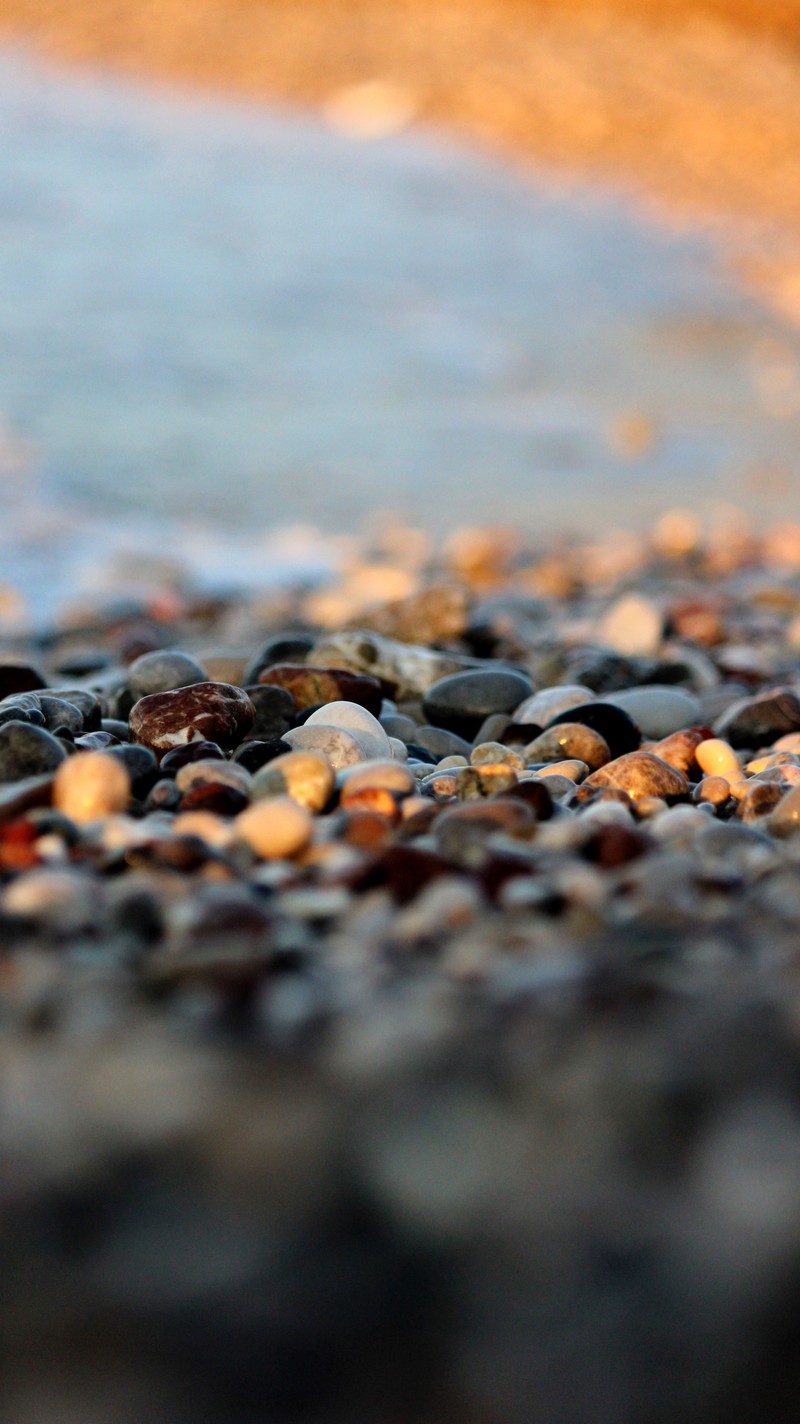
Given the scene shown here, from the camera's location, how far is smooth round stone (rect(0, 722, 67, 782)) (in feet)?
5.54

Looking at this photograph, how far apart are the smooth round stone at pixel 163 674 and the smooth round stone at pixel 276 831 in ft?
2.90

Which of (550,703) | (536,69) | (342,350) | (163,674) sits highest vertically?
(536,69)

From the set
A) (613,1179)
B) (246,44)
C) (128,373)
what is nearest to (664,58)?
(246,44)

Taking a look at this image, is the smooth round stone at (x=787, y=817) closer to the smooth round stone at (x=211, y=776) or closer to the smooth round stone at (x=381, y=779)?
the smooth round stone at (x=381, y=779)

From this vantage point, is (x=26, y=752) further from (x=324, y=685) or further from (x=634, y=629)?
(x=634, y=629)

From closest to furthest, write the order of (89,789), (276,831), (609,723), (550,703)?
(276,831) < (89,789) < (609,723) < (550,703)

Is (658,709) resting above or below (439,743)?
above

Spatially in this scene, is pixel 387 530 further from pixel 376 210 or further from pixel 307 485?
pixel 376 210

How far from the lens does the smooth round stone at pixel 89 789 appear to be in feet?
5.10

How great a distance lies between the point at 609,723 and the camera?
214cm

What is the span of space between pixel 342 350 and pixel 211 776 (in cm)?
696

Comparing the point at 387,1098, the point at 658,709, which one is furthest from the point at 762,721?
the point at 387,1098

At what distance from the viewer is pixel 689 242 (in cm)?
1133

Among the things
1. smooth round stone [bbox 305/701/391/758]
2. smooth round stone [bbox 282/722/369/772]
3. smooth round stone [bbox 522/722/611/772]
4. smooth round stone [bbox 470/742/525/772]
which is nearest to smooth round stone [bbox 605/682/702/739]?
smooth round stone [bbox 522/722/611/772]
